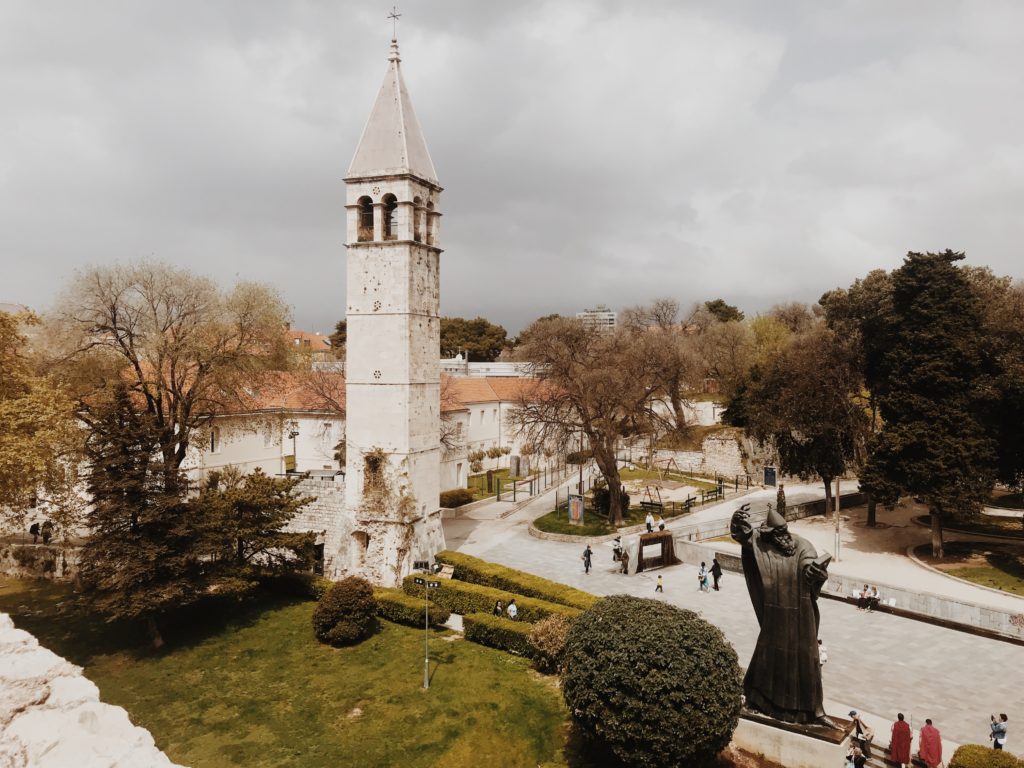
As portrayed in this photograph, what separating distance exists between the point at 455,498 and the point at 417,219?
56.0 feet

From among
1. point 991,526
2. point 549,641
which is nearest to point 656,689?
point 549,641

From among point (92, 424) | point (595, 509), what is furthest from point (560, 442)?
point (92, 424)

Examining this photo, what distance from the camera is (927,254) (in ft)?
91.5

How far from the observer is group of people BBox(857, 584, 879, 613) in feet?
70.0

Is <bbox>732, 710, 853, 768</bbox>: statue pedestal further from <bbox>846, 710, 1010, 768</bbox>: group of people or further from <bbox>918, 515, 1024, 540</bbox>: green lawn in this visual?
<bbox>918, 515, 1024, 540</bbox>: green lawn

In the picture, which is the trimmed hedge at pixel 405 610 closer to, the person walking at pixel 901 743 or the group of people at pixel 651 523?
the group of people at pixel 651 523

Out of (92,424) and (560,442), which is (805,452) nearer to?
(560,442)

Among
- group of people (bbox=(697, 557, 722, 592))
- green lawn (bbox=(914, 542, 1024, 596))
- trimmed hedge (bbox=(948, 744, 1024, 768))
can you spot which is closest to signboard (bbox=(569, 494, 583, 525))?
group of people (bbox=(697, 557, 722, 592))

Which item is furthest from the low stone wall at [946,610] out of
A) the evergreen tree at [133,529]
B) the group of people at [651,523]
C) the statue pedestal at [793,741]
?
the evergreen tree at [133,529]

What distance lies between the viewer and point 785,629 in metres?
12.6

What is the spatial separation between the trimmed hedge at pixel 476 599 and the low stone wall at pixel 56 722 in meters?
16.0

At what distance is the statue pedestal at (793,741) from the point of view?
12.6 m

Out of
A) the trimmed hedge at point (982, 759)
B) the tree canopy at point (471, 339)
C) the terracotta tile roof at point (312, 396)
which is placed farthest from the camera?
the tree canopy at point (471, 339)

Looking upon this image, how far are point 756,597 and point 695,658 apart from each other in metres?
1.77
